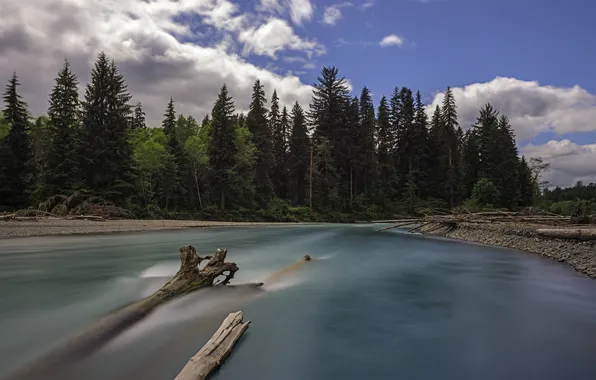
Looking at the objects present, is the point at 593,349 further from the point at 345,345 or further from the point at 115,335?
the point at 115,335

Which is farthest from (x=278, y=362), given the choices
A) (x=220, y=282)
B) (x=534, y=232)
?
(x=534, y=232)

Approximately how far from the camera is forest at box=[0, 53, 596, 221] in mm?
36469

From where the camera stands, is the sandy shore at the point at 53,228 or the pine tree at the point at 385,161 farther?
the pine tree at the point at 385,161

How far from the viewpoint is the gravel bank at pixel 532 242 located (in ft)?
38.0

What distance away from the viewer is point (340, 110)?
5984 cm

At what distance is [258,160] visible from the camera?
5184 centimetres

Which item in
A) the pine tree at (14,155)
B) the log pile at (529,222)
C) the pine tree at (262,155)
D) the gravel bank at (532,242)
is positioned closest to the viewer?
the gravel bank at (532,242)

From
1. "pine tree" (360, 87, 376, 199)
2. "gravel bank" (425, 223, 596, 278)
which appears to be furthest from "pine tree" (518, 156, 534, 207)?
"gravel bank" (425, 223, 596, 278)

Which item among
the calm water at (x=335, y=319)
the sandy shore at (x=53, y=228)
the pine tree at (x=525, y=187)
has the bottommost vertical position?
the calm water at (x=335, y=319)

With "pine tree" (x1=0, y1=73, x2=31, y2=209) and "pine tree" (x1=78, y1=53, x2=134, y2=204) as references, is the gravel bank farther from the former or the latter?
"pine tree" (x1=0, y1=73, x2=31, y2=209)

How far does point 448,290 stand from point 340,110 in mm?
52966

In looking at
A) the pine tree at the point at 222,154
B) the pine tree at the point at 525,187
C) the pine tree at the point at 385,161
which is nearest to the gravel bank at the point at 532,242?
the pine tree at the point at 222,154

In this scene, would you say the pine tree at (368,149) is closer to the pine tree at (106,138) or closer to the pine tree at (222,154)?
the pine tree at (222,154)

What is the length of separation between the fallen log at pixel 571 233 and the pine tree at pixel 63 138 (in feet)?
121
